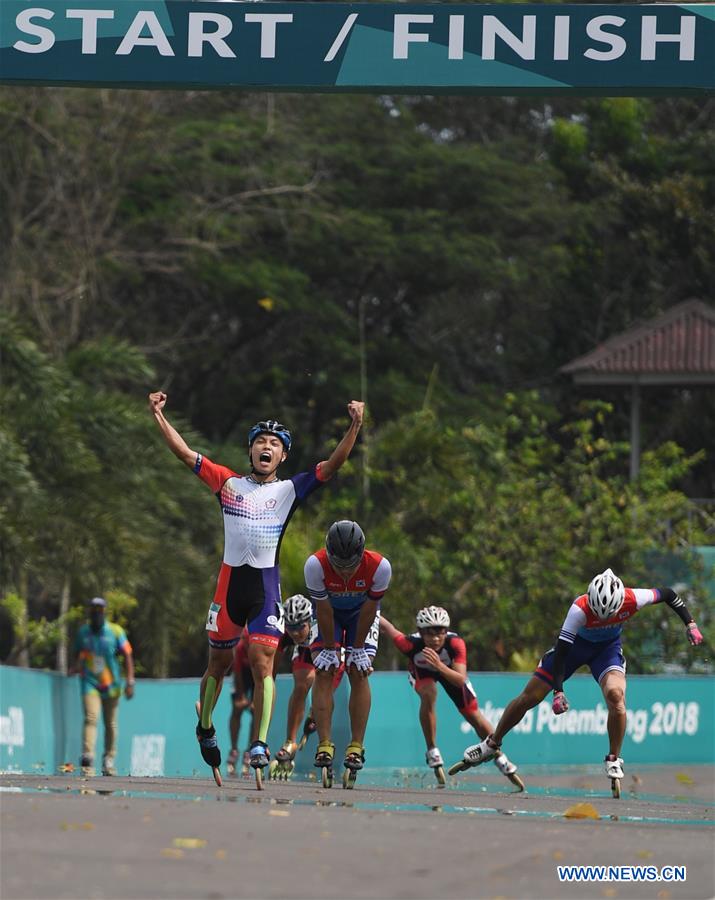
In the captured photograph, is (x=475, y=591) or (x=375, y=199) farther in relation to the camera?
(x=375, y=199)

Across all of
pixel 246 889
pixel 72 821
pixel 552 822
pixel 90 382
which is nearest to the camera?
pixel 246 889

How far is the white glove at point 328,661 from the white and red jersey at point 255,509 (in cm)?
150

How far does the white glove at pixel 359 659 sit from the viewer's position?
45.8 feet

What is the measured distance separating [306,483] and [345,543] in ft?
2.90

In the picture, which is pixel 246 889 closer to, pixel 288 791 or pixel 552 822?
pixel 552 822

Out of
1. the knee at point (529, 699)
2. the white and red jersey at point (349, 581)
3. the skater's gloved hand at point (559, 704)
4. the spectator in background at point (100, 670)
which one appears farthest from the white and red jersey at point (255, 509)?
the spectator in background at point (100, 670)

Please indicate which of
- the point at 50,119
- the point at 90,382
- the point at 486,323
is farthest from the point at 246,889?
the point at 486,323

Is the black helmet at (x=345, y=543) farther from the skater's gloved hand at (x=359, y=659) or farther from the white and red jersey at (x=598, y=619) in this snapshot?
the white and red jersey at (x=598, y=619)

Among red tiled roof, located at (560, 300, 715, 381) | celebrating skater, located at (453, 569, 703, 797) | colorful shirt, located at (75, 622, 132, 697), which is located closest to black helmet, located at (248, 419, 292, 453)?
celebrating skater, located at (453, 569, 703, 797)

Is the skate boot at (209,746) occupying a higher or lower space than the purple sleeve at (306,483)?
lower

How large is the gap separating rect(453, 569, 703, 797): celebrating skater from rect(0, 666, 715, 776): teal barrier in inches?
222

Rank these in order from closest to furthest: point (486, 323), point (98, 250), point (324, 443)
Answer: point (98, 250) → point (324, 443) → point (486, 323)

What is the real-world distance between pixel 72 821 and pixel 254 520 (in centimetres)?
348

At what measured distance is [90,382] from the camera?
30438 millimetres
